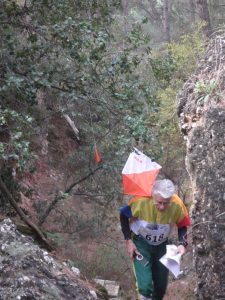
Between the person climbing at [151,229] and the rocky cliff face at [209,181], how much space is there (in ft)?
0.67

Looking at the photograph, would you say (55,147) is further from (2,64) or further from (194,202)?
(194,202)

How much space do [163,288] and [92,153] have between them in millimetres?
4788

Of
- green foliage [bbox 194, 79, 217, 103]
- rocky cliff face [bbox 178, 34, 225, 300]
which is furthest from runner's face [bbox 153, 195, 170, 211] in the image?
green foliage [bbox 194, 79, 217, 103]

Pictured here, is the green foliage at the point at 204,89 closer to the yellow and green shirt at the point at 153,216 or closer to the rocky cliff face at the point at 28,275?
the yellow and green shirt at the point at 153,216

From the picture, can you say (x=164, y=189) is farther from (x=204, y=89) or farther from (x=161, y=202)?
(x=204, y=89)

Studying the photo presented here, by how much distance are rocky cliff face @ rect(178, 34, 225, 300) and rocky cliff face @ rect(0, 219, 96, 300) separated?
1.42 m

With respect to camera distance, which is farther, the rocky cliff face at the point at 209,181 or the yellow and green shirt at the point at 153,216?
the yellow and green shirt at the point at 153,216

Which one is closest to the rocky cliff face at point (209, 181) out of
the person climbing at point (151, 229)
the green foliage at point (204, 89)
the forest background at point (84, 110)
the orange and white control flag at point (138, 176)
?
the green foliage at point (204, 89)

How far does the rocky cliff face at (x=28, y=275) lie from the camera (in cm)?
304

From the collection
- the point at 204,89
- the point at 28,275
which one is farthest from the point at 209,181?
the point at 28,275

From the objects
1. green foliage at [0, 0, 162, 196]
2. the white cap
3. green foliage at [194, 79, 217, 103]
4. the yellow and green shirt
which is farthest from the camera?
green foliage at [0, 0, 162, 196]

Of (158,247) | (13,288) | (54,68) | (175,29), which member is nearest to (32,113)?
(54,68)

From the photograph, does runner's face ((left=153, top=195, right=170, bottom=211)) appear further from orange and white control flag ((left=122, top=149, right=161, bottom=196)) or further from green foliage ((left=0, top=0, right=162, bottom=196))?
green foliage ((left=0, top=0, right=162, bottom=196))

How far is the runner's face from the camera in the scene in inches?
172
